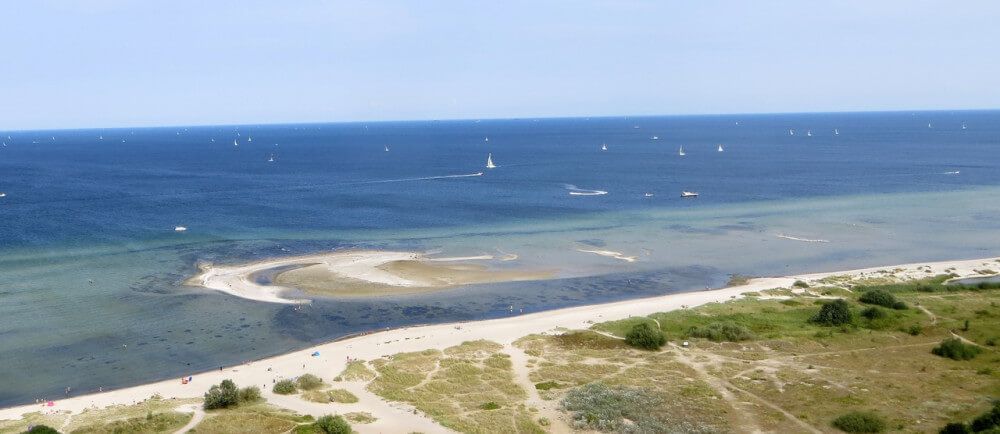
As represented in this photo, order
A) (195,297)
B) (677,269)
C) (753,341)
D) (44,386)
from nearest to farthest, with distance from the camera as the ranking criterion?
(44,386)
(753,341)
(195,297)
(677,269)

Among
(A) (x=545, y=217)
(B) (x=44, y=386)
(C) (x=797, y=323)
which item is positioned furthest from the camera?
(A) (x=545, y=217)

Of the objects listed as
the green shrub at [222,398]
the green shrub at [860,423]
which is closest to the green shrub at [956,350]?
the green shrub at [860,423]

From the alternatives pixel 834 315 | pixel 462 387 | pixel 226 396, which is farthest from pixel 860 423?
pixel 226 396

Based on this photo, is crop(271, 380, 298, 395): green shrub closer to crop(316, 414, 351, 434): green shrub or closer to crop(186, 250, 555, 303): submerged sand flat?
crop(316, 414, 351, 434): green shrub

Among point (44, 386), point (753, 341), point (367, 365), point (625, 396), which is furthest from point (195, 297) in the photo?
point (753, 341)

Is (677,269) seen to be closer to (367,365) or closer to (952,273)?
(952,273)

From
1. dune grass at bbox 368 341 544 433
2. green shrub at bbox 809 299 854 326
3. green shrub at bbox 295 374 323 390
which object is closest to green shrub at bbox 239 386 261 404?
green shrub at bbox 295 374 323 390
